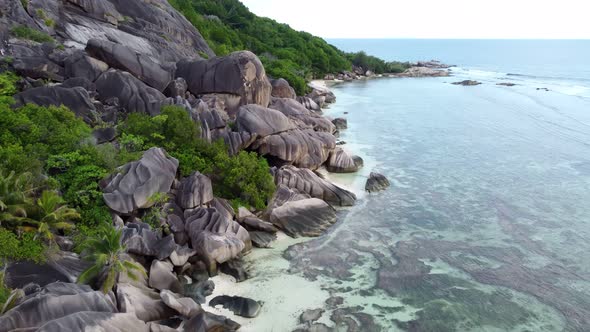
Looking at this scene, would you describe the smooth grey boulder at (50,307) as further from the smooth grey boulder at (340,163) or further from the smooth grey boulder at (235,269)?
the smooth grey boulder at (340,163)

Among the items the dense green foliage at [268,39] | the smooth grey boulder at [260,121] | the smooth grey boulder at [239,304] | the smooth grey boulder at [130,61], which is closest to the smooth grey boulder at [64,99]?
the smooth grey boulder at [130,61]

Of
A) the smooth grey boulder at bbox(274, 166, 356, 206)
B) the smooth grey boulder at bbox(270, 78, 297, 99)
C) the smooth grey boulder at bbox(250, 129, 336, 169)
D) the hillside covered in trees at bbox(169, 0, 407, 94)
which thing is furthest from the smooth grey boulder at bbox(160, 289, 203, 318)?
the hillside covered in trees at bbox(169, 0, 407, 94)

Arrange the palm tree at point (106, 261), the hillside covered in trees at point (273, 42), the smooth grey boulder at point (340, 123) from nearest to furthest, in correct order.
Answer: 1. the palm tree at point (106, 261)
2. the smooth grey boulder at point (340, 123)
3. the hillside covered in trees at point (273, 42)

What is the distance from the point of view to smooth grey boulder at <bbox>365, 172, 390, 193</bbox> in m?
30.9

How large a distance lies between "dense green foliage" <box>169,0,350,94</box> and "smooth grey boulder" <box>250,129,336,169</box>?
35427 mm

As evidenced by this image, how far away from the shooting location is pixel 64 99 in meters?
26.5

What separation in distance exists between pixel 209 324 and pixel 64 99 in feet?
60.9

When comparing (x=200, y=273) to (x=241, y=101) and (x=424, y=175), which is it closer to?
(x=241, y=101)

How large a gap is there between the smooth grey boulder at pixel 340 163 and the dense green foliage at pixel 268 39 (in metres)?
35.0

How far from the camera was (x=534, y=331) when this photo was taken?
55.0 ft

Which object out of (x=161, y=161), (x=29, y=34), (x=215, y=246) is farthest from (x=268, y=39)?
(x=215, y=246)

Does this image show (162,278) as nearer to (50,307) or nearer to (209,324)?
(209,324)

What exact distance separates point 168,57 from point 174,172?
67.8 ft

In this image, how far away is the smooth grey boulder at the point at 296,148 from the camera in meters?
30.5
